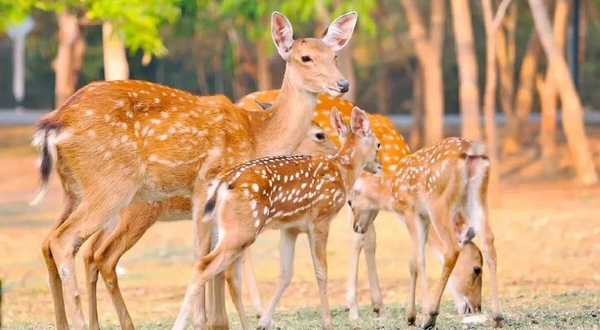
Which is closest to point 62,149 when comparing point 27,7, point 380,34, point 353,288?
point 353,288

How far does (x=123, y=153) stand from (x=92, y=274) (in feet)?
4.01

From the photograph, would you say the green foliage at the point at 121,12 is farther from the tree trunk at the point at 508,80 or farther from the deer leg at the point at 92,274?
the tree trunk at the point at 508,80

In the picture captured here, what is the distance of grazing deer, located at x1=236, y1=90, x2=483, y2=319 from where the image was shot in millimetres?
10234

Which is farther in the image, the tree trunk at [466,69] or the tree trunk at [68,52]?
the tree trunk at [466,69]

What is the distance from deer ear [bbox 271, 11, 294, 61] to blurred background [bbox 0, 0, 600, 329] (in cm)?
232

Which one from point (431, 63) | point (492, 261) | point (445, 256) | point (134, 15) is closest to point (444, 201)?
point (445, 256)

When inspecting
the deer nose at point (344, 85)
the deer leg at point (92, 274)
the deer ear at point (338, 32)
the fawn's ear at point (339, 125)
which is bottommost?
the deer leg at point (92, 274)

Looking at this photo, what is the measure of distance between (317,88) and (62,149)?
1.82m

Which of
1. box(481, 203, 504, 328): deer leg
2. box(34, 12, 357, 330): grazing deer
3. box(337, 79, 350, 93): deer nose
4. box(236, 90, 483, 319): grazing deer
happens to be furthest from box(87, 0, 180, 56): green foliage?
box(481, 203, 504, 328): deer leg

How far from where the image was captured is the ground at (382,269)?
1017 centimetres

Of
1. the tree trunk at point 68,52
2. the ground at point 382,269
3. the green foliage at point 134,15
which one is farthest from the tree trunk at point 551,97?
the tree trunk at point 68,52

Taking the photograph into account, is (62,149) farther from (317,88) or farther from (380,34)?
(380,34)

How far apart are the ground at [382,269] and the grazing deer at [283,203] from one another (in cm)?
71

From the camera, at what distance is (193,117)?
8.70 meters
